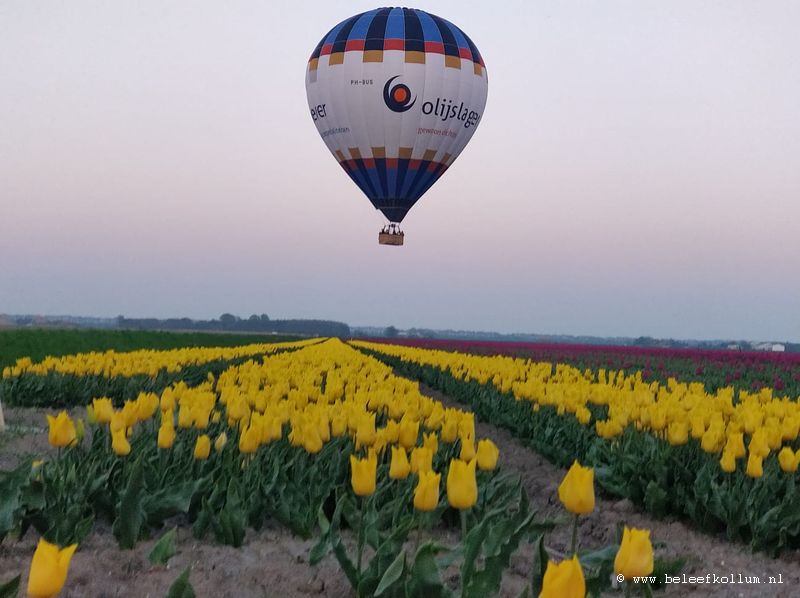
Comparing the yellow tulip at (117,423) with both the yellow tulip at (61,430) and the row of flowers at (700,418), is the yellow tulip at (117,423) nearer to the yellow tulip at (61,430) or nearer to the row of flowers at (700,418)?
the yellow tulip at (61,430)

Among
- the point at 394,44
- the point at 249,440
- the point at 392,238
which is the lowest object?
the point at 249,440

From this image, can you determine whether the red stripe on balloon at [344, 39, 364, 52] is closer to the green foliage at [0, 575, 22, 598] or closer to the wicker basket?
the wicker basket

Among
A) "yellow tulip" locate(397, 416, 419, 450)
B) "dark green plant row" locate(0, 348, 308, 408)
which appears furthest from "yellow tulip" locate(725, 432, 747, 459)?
"dark green plant row" locate(0, 348, 308, 408)

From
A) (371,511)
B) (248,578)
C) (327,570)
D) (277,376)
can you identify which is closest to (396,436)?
(371,511)

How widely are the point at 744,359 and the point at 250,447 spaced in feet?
87.5

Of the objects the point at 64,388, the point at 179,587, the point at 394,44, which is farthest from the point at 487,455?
the point at 394,44

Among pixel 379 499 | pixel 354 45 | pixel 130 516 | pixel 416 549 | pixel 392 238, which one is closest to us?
pixel 416 549

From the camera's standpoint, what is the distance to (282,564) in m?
4.00

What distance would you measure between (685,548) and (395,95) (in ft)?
66.8

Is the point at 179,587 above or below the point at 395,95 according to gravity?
below

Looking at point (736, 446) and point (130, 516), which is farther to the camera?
point (736, 446)

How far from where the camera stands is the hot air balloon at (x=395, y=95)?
79.2 feet

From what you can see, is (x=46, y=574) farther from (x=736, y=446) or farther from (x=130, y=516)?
(x=736, y=446)

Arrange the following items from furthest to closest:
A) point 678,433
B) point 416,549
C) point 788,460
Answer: point 678,433 < point 788,460 < point 416,549
